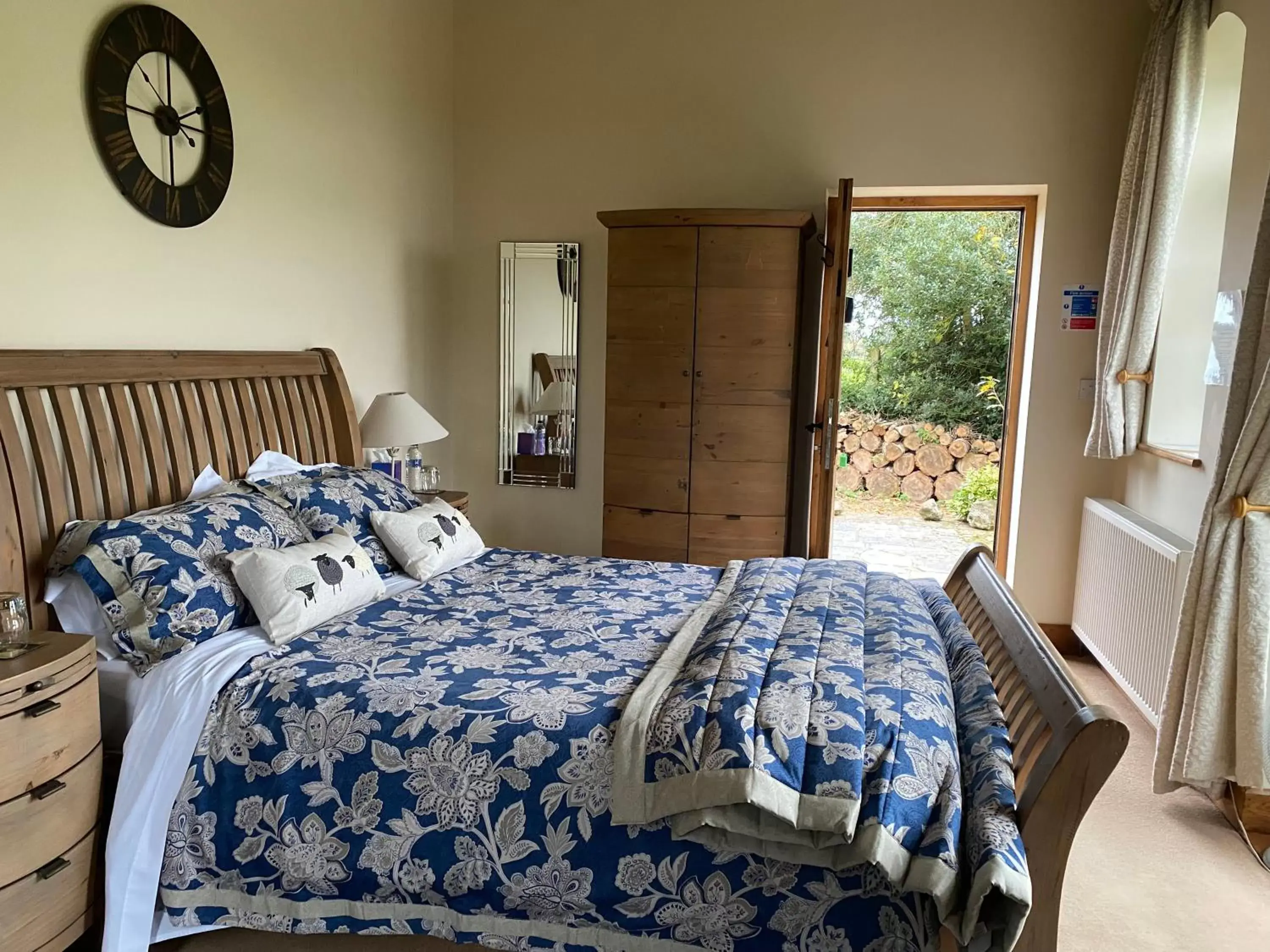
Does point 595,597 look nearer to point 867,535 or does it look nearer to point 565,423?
point 565,423

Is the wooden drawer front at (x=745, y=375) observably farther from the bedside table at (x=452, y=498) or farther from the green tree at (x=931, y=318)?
the green tree at (x=931, y=318)

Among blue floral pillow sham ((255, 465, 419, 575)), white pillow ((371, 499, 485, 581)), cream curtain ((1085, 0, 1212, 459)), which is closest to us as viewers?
blue floral pillow sham ((255, 465, 419, 575))

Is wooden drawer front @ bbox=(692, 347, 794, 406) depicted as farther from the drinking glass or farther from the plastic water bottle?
the drinking glass

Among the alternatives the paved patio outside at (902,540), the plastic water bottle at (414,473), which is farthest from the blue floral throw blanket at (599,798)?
the paved patio outside at (902,540)

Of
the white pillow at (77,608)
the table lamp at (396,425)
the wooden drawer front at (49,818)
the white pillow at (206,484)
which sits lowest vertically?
the wooden drawer front at (49,818)

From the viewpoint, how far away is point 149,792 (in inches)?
74.4

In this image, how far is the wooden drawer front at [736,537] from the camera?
13.2 ft

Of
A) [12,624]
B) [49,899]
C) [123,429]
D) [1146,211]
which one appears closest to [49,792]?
[49,899]

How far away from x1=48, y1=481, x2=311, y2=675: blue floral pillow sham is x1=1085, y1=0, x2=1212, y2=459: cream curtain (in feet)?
10.9

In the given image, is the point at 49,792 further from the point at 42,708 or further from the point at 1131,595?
the point at 1131,595

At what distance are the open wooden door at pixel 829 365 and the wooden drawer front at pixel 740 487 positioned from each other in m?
0.16

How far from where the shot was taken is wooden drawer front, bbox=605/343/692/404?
4020 millimetres

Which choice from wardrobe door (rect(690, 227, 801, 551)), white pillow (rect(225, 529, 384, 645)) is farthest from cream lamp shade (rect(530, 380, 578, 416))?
white pillow (rect(225, 529, 384, 645))

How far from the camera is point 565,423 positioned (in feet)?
15.3
